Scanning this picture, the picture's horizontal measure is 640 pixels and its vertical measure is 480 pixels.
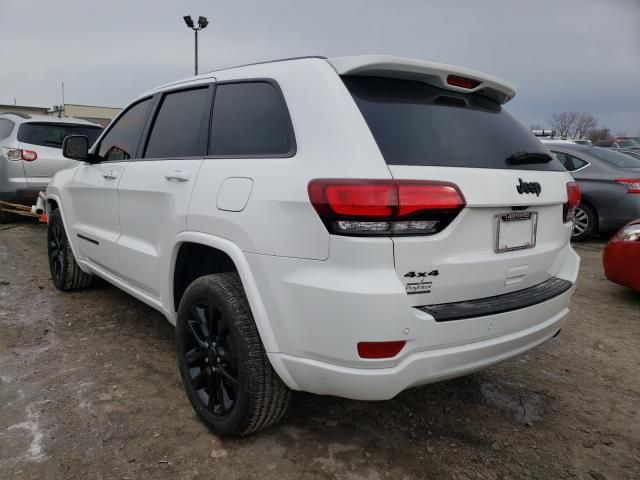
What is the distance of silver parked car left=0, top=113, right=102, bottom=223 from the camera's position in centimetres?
750

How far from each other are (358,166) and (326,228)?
0.85ft

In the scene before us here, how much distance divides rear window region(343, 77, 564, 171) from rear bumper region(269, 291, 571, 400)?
0.74m

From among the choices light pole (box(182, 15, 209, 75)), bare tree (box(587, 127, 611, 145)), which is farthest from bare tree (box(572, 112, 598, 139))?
light pole (box(182, 15, 209, 75))

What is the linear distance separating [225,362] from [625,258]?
3.83 meters

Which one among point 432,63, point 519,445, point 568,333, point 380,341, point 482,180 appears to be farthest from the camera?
point 568,333

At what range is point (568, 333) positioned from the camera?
153 inches

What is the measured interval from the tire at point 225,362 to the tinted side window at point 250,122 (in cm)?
63

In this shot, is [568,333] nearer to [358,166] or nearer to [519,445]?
[519,445]

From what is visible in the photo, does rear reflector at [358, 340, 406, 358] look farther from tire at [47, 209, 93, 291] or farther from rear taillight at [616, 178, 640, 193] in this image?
rear taillight at [616, 178, 640, 193]

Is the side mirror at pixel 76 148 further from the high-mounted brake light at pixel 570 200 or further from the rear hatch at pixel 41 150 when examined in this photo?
the rear hatch at pixel 41 150

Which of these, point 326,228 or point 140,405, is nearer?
point 326,228

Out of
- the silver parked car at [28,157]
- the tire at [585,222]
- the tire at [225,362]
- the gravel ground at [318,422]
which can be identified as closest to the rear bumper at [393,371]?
the tire at [225,362]

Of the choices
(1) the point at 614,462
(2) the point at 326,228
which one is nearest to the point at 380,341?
(2) the point at 326,228

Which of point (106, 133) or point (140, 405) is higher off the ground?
point (106, 133)
